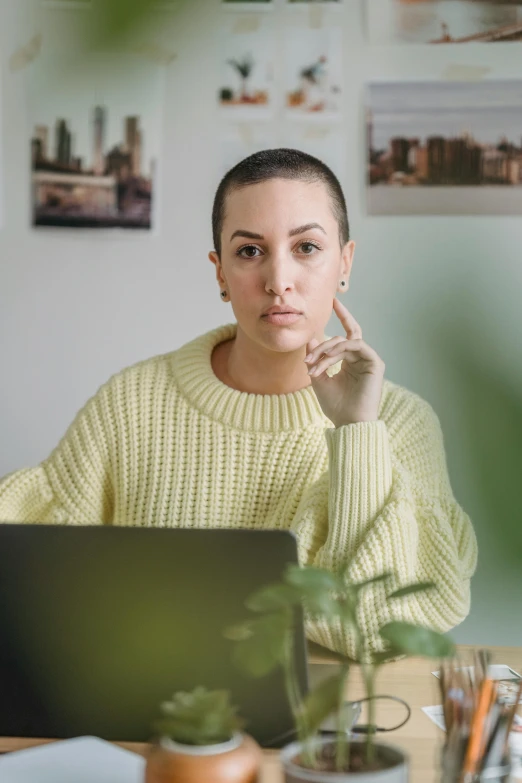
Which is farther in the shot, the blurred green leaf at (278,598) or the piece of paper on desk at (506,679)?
the piece of paper on desk at (506,679)

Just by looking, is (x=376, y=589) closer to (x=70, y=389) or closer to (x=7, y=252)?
(x=70, y=389)

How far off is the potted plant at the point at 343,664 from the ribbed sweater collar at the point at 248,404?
0.90 meters

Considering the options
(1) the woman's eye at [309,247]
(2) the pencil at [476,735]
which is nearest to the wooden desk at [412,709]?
(2) the pencil at [476,735]

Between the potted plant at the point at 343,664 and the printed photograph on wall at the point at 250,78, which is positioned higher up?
the printed photograph on wall at the point at 250,78

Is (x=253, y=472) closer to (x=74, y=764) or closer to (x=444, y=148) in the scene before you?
(x=74, y=764)

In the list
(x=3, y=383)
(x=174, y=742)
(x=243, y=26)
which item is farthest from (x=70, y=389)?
(x=174, y=742)

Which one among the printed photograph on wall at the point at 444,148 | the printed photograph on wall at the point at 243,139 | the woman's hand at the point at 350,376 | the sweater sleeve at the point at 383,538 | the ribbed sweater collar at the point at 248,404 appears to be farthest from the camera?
the printed photograph on wall at the point at 243,139

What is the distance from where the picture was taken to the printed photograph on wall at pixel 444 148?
1901 millimetres

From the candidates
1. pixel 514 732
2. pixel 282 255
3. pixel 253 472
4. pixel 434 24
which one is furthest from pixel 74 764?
pixel 434 24

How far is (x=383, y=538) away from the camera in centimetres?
125

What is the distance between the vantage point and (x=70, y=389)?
7.00ft

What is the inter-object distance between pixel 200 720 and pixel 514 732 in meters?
0.44

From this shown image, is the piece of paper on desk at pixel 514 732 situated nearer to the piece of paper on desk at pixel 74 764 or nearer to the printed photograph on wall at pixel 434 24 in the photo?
the piece of paper on desk at pixel 74 764

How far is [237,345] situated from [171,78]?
0.76 meters
